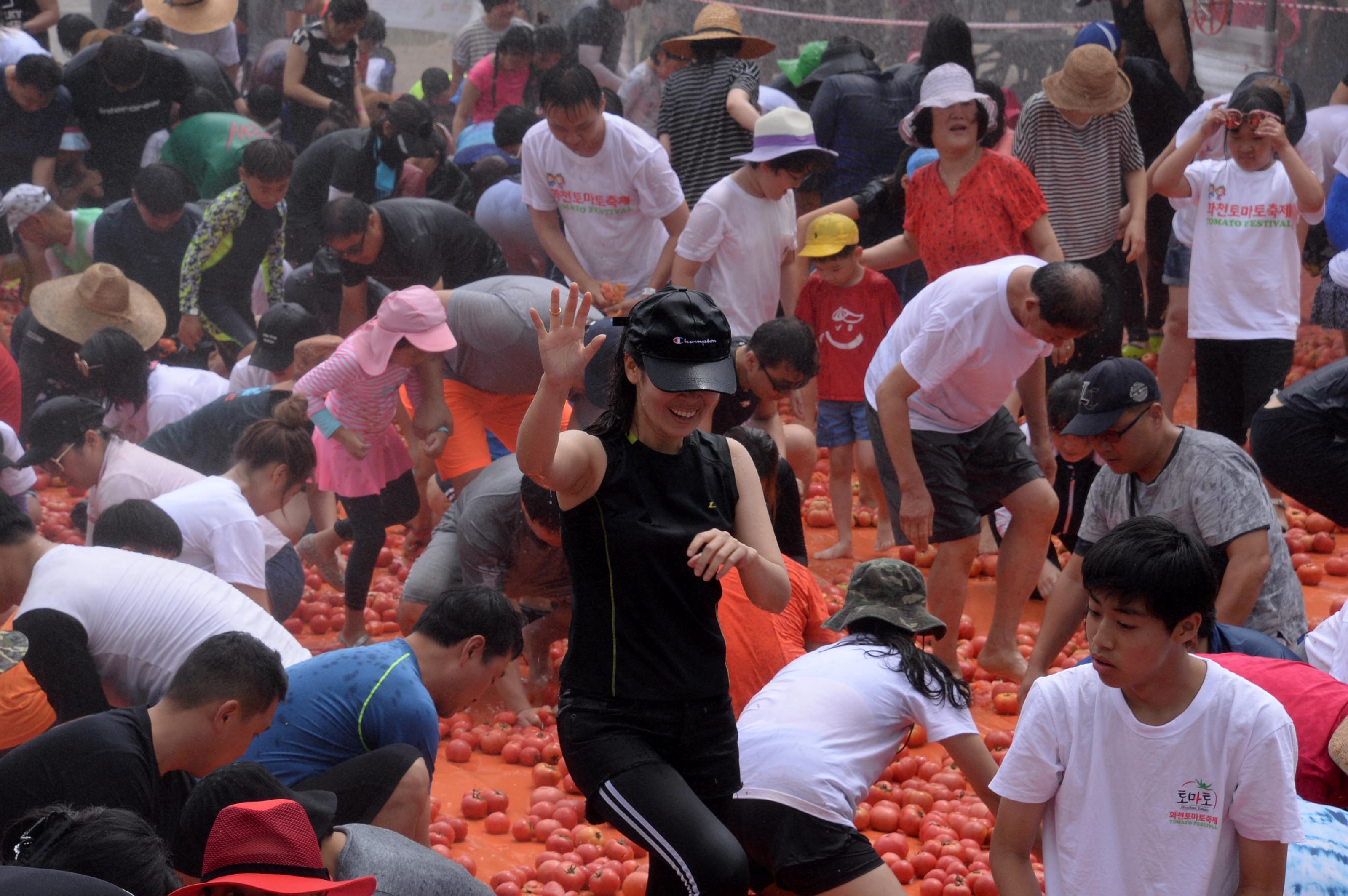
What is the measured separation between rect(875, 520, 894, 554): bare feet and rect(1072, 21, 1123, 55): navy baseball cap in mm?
2652

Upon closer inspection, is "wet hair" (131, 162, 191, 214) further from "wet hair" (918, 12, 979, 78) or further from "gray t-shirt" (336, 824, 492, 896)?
"gray t-shirt" (336, 824, 492, 896)

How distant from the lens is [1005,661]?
17.3 ft

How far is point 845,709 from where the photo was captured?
11.1ft

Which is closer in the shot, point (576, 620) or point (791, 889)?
point (576, 620)

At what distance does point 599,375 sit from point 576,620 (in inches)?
91.3

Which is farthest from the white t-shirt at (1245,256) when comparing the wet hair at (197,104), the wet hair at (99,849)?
the wet hair at (197,104)

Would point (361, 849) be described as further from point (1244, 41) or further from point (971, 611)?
point (1244, 41)

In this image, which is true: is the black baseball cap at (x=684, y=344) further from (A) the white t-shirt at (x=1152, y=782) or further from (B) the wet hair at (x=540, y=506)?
(B) the wet hair at (x=540, y=506)

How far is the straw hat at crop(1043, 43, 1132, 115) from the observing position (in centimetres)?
657

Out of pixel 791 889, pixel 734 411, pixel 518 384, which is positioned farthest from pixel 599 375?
pixel 791 889

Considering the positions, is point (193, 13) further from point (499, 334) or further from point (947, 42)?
point (947, 42)

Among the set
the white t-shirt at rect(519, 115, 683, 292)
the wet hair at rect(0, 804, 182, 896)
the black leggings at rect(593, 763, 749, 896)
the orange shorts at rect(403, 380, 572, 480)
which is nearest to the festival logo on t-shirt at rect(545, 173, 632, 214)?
the white t-shirt at rect(519, 115, 683, 292)

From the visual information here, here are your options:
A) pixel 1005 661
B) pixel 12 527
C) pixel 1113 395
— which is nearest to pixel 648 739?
pixel 1113 395

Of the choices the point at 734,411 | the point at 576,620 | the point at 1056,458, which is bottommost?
the point at 1056,458
